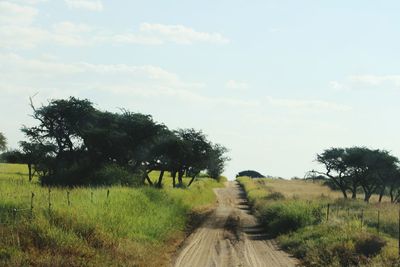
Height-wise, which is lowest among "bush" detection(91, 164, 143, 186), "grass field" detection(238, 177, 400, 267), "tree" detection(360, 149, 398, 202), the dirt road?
the dirt road

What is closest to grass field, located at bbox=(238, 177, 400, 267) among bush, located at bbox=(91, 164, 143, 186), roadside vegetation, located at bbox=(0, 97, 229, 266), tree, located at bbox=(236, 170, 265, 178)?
roadside vegetation, located at bbox=(0, 97, 229, 266)

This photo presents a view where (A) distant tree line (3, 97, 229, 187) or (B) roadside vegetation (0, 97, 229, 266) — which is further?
(A) distant tree line (3, 97, 229, 187)

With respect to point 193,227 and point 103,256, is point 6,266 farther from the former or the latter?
point 193,227

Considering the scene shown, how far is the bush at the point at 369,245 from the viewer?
60.4ft

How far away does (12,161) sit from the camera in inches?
4473

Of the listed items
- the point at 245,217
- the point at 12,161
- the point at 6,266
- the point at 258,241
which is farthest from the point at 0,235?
the point at 12,161

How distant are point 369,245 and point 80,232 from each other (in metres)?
10.3

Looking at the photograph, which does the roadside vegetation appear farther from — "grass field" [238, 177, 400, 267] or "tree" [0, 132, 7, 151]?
"tree" [0, 132, 7, 151]

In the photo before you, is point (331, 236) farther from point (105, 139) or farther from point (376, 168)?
point (376, 168)

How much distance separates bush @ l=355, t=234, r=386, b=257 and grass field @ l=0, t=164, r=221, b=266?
707cm

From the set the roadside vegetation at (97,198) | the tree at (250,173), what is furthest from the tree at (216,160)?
the tree at (250,173)

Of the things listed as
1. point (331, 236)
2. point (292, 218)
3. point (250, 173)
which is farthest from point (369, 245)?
point (250, 173)

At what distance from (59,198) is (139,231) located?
3.53 m

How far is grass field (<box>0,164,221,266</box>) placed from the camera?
13918 millimetres
